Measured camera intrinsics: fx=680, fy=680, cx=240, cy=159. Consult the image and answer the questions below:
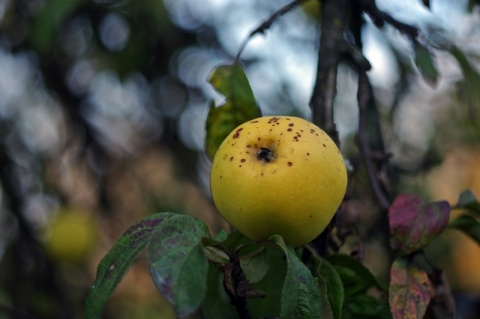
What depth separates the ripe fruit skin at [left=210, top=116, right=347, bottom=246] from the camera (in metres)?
0.80

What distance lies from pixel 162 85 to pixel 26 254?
78 cm

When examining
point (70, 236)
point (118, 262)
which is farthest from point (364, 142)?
point (70, 236)

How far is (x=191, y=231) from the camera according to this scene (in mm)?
729

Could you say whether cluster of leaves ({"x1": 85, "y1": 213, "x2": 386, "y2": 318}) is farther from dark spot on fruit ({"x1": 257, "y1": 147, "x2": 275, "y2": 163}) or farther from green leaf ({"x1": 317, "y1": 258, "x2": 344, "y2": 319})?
dark spot on fruit ({"x1": 257, "y1": 147, "x2": 275, "y2": 163})

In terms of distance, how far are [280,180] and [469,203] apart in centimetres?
39

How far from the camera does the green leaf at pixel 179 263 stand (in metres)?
0.64

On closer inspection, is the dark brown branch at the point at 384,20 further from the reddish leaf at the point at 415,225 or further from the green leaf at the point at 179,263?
the green leaf at the point at 179,263

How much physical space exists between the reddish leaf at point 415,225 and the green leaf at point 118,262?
13.9 inches

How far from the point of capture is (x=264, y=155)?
0.83 m

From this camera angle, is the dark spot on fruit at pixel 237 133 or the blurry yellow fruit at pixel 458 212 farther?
the blurry yellow fruit at pixel 458 212

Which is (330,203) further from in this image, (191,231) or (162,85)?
(162,85)

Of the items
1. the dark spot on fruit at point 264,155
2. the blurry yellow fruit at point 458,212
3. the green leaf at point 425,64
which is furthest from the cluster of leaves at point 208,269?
the blurry yellow fruit at point 458,212

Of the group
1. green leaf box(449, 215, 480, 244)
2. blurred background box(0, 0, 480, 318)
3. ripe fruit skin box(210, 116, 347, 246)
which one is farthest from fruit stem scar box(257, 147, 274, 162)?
blurred background box(0, 0, 480, 318)

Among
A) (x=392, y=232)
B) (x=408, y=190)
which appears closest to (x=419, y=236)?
(x=392, y=232)
